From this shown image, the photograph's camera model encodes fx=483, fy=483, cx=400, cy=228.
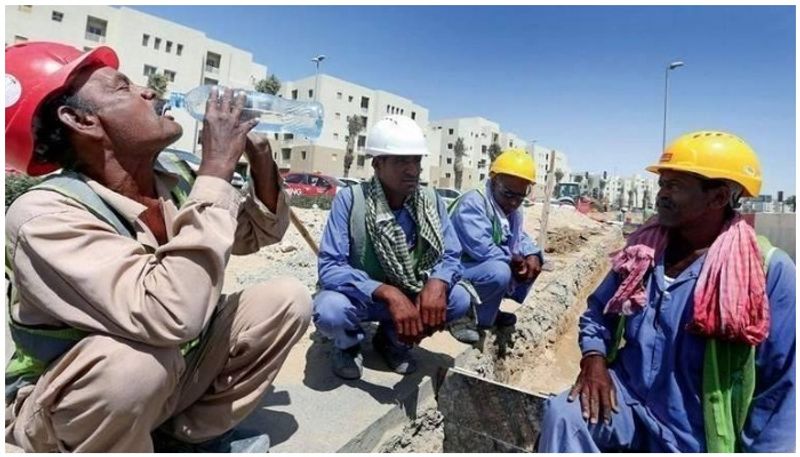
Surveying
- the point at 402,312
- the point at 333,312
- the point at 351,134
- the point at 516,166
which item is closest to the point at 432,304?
the point at 402,312

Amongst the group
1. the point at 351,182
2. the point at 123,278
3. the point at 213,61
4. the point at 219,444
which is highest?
the point at 213,61

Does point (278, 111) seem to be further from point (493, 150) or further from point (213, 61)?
point (493, 150)

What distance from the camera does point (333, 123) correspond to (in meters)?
51.8

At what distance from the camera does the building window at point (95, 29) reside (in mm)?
34906

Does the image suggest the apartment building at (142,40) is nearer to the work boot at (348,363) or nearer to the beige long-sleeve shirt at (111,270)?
the work boot at (348,363)

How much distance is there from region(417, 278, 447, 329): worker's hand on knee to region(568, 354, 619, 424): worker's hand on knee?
0.90m

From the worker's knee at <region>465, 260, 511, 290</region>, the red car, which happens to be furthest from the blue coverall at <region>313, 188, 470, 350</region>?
the red car

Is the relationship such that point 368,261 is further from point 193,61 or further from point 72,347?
point 193,61

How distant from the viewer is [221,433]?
1.85 m

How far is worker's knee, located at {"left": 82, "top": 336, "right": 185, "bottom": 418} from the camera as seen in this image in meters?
1.37

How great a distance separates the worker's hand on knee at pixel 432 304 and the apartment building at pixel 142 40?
3034cm

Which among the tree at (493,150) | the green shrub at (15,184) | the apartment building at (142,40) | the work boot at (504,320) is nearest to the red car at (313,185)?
the green shrub at (15,184)

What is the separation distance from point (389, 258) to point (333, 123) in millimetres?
50674

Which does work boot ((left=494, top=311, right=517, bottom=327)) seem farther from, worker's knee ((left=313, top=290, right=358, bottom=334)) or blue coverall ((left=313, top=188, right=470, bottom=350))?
worker's knee ((left=313, top=290, right=358, bottom=334))
